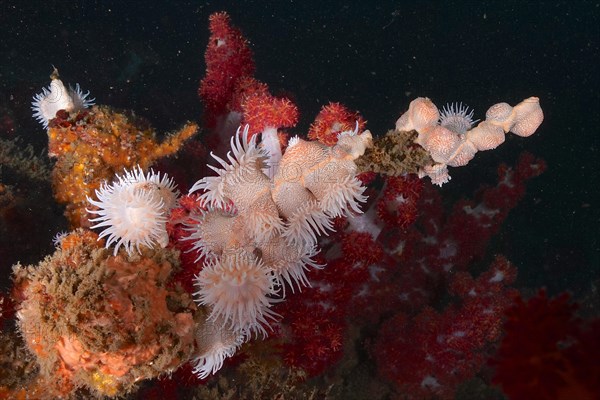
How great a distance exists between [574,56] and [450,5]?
26.2ft

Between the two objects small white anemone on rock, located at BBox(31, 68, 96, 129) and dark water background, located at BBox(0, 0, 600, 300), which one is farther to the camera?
dark water background, located at BBox(0, 0, 600, 300)

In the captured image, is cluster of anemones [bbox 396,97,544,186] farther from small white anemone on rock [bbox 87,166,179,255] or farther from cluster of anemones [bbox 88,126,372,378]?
small white anemone on rock [bbox 87,166,179,255]

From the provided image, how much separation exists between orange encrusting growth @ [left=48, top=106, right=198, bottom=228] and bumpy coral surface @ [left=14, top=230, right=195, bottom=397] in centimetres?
90

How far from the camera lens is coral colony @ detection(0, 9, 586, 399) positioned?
2.63 meters

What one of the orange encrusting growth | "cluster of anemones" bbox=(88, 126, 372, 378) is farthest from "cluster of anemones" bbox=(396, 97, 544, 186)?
the orange encrusting growth

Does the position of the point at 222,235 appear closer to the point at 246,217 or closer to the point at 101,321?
the point at 246,217

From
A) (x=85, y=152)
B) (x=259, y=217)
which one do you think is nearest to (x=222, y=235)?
(x=259, y=217)

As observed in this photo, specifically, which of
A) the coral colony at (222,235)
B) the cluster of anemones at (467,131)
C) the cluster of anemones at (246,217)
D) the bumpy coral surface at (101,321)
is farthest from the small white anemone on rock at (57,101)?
the cluster of anemones at (467,131)

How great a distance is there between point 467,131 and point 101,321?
256cm

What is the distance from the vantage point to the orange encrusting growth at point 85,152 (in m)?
3.74

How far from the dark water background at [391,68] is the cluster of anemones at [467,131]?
332 cm

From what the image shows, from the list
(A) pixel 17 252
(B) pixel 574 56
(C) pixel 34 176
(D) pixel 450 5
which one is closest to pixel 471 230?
(A) pixel 17 252

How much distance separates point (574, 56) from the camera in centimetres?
2342

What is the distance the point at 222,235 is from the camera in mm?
3047
